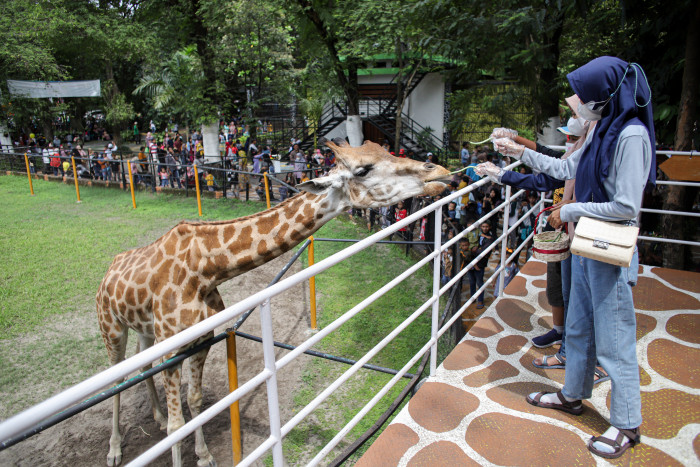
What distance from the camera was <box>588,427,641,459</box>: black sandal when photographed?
2.32m

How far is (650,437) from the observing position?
2.44 m

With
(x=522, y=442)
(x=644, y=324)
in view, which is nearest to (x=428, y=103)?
(x=644, y=324)

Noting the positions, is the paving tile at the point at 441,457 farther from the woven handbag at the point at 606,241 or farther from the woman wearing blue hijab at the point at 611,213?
the woven handbag at the point at 606,241

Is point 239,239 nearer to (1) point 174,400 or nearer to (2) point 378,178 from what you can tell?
(2) point 378,178

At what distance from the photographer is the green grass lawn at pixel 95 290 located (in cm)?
486

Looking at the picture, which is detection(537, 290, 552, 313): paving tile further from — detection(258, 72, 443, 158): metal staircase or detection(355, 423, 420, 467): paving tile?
detection(258, 72, 443, 158): metal staircase

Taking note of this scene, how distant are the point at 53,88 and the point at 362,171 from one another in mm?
22530

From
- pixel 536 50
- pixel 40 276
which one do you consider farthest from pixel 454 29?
pixel 40 276

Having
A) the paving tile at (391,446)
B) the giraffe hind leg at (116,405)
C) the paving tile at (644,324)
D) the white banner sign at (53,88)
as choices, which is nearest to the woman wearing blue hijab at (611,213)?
the paving tile at (391,446)

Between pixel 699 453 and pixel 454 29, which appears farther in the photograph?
pixel 454 29

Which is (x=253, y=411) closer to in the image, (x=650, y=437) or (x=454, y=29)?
(x=650, y=437)

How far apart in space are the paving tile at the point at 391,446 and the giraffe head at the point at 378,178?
143 centimetres

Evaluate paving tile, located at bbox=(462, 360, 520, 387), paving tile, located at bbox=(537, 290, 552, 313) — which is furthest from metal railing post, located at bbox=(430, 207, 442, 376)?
paving tile, located at bbox=(537, 290, 552, 313)

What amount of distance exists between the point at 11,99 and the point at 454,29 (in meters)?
20.2
